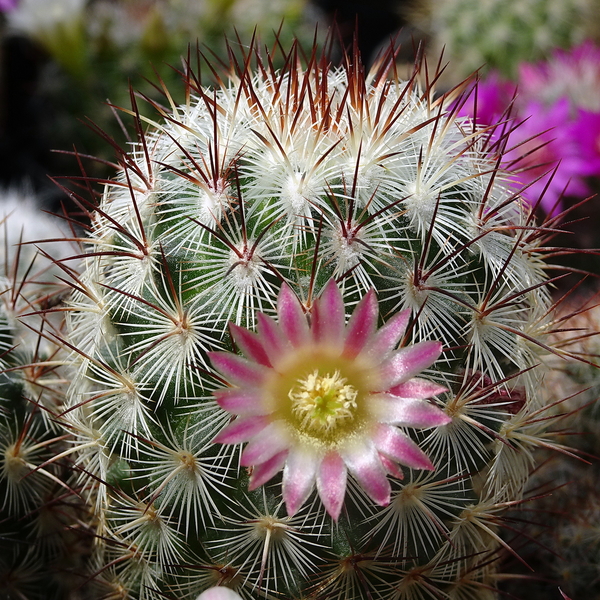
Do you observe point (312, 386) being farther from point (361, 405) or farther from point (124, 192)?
point (124, 192)

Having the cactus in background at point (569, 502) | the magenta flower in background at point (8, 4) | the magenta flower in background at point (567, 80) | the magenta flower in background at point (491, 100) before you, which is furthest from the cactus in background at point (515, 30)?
the magenta flower in background at point (8, 4)

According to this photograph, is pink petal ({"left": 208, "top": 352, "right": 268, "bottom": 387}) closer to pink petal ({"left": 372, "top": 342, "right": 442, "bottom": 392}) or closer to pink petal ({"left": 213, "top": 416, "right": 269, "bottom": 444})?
pink petal ({"left": 213, "top": 416, "right": 269, "bottom": 444})

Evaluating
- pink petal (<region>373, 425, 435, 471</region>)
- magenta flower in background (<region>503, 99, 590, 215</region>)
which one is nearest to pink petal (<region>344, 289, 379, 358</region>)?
pink petal (<region>373, 425, 435, 471</region>)

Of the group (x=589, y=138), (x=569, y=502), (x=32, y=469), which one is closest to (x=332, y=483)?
(x=32, y=469)

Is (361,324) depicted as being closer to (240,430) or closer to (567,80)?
(240,430)

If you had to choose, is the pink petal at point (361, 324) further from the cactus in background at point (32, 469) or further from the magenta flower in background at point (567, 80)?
the magenta flower in background at point (567, 80)

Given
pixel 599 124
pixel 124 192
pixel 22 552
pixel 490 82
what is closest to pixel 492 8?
pixel 490 82
